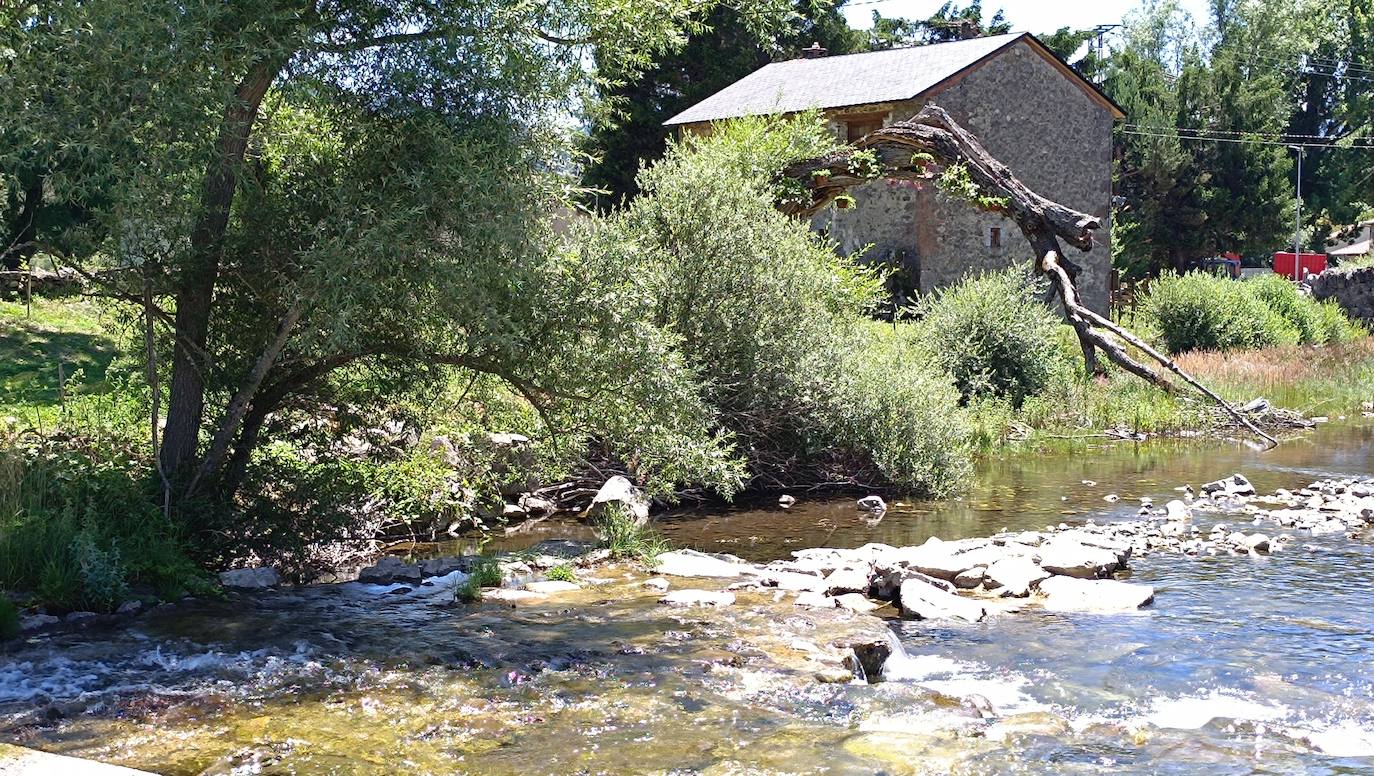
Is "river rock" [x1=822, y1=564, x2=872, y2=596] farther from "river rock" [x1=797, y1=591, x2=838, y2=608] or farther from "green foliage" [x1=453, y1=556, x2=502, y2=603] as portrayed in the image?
"green foliage" [x1=453, y1=556, x2=502, y2=603]

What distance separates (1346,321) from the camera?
36.9 m

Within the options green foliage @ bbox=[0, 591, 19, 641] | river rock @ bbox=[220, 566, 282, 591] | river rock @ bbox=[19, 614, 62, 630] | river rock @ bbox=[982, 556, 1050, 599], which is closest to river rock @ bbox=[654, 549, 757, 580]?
river rock @ bbox=[982, 556, 1050, 599]

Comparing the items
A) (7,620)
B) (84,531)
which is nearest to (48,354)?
(84,531)

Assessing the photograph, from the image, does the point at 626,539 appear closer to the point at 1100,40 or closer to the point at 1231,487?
the point at 1231,487

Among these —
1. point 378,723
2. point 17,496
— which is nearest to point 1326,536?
point 378,723

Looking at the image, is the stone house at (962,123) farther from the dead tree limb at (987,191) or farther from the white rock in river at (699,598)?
the white rock in river at (699,598)

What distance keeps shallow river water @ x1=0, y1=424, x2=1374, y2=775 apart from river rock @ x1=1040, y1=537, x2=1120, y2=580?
2.10 ft

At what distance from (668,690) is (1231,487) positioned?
11761mm

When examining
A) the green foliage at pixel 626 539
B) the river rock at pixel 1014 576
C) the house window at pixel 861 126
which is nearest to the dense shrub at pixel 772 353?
the green foliage at pixel 626 539

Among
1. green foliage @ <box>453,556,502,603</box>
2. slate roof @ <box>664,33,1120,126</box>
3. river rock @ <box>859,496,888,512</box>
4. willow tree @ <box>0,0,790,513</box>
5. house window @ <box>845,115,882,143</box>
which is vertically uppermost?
slate roof @ <box>664,33,1120,126</box>

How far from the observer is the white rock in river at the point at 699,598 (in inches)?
426

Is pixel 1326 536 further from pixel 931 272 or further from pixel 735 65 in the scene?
pixel 735 65

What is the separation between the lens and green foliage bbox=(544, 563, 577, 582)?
38.8ft

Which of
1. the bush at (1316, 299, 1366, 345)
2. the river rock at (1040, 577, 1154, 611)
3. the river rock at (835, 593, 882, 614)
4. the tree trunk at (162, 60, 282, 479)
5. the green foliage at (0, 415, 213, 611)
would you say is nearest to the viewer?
the green foliage at (0, 415, 213, 611)
